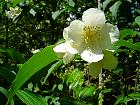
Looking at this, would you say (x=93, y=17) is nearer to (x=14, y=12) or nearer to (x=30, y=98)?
(x=30, y=98)

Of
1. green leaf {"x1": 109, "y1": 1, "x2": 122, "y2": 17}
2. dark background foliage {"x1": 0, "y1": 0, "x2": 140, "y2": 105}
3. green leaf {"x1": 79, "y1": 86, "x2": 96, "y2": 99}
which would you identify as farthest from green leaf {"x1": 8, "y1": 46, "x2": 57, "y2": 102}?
green leaf {"x1": 109, "y1": 1, "x2": 122, "y2": 17}

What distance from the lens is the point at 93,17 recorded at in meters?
1.08

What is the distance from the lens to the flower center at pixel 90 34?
1103 millimetres

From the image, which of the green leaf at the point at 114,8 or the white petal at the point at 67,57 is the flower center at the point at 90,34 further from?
the green leaf at the point at 114,8

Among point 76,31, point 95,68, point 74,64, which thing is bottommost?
point 74,64

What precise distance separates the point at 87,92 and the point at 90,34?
2.47 feet

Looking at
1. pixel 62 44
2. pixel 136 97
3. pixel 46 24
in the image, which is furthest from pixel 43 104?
pixel 46 24

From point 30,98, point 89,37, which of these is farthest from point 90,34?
point 30,98

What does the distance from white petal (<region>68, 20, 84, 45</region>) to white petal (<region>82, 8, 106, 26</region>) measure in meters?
0.02

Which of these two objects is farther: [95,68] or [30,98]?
[30,98]

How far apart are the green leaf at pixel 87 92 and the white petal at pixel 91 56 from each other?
72cm

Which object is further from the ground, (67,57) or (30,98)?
(67,57)

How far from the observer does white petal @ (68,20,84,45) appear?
105 centimetres

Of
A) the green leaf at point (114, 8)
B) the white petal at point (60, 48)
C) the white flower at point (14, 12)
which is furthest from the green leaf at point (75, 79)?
the white flower at point (14, 12)
